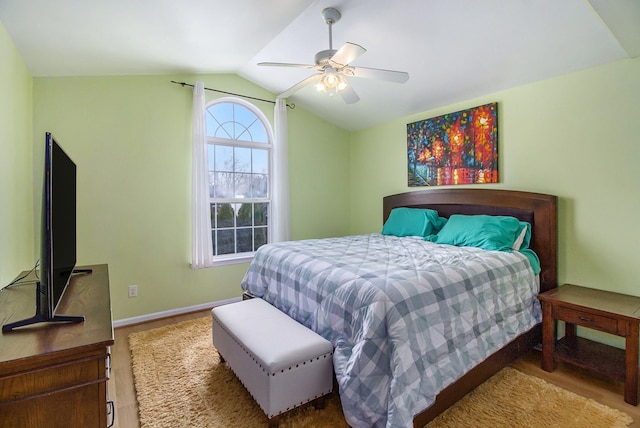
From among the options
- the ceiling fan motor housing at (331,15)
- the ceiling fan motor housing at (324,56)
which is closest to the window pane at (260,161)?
the ceiling fan motor housing at (331,15)

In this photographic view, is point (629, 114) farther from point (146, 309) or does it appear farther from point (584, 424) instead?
point (146, 309)

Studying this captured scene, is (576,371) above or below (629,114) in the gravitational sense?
below

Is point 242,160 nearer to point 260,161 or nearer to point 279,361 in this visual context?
point 260,161

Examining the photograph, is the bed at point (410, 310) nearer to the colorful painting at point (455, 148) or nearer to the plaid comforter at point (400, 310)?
the plaid comforter at point (400, 310)

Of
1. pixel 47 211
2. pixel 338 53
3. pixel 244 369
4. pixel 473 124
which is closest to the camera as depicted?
pixel 47 211

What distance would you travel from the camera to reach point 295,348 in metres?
1.67

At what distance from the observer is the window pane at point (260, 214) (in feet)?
13.2

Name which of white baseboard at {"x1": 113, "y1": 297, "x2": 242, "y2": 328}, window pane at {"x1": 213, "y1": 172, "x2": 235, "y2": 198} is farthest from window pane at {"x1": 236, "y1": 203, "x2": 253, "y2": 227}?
white baseboard at {"x1": 113, "y1": 297, "x2": 242, "y2": 328}

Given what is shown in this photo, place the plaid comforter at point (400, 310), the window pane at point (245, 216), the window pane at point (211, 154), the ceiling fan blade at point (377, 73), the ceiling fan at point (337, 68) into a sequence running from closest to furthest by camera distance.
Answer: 1. the plaid comforter at point (400, 310)
2. the ceiling fan at point (337, 68)
3. the ceiling fan blade at point (377, 73)
4. the window pane at point (211, 154)
5. the window pane at point (245, 216)

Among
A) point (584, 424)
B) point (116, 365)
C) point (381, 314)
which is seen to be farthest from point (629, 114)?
point (116, 365)

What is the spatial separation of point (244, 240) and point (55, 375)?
9.73 feet

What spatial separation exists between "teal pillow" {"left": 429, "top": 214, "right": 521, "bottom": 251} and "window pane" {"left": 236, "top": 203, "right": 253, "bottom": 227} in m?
2.23

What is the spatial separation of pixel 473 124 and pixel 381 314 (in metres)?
2.55

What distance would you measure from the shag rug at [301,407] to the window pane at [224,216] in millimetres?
1705
